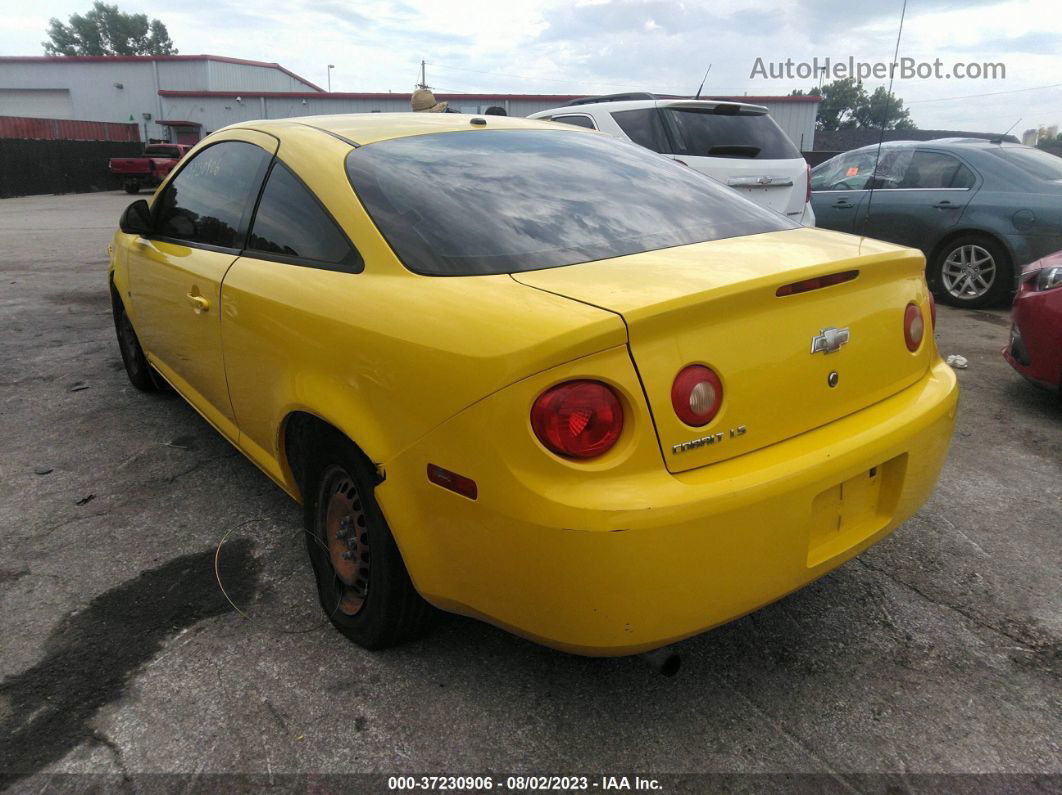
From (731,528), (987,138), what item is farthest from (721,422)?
(987,138)

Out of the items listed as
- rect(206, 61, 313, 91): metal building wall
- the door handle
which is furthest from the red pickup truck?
the door handle

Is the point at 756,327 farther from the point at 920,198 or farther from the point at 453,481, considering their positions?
the point at 920,198

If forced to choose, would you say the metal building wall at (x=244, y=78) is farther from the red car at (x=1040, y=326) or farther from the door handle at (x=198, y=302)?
the red car at (x=1040, y=326)

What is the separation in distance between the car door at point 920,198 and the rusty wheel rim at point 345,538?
606 cm

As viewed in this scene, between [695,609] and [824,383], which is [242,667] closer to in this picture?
[695,609]

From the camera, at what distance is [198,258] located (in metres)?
3.07

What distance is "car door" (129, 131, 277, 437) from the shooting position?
2904mm

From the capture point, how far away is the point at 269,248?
8.70 ft

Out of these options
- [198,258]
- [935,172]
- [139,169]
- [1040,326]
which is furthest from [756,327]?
[139,169]

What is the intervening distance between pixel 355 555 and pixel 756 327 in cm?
130

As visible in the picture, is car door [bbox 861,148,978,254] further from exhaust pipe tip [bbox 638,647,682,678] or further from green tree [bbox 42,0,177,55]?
green tree [bbox 42,0,177,55]

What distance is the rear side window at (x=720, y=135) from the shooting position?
21.1 ft

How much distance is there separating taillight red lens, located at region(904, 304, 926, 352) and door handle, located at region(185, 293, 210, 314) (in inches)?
91.2

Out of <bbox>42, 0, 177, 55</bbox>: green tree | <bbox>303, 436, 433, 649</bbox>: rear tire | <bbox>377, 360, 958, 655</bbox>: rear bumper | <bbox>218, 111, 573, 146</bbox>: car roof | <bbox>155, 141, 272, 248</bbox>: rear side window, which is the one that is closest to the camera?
<bbox>377, 360, 958, 655</bbox>: rear bumper
